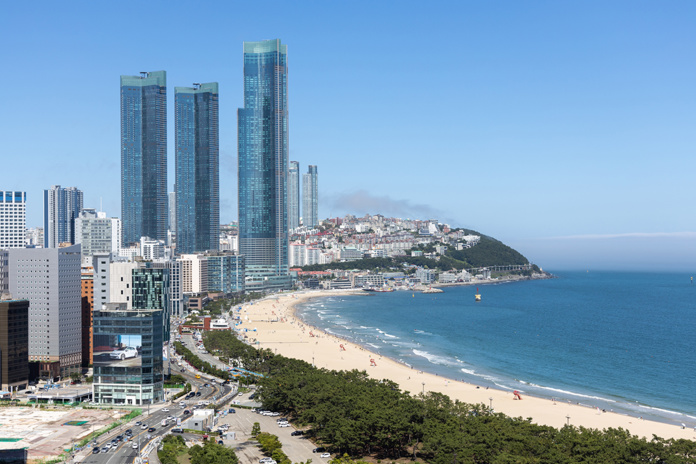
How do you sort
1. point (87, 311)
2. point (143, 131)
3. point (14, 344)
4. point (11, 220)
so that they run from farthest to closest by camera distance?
point (143, 131)
point (11, 220)
point (87, 311)
point (14, 344)

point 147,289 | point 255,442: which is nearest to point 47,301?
point 147,289

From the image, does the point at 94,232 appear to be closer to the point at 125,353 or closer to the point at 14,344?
the point at 14,344

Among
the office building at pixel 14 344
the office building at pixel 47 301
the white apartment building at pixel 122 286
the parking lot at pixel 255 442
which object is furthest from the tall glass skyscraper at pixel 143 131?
the parking lot at pixel 255 442

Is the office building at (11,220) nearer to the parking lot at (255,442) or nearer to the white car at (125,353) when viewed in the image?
the white car at (125,353)

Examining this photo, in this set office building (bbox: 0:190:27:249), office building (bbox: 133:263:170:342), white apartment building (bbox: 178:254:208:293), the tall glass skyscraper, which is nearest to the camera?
office building (bbox: 133:263:170:342)

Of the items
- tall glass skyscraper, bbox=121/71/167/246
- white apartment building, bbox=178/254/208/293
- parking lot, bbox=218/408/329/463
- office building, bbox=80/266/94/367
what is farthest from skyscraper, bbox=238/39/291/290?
parking lot, bbox=218/408/329/463

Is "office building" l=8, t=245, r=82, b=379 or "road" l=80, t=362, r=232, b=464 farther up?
"office building" l=8, t=245, r=82, b=379

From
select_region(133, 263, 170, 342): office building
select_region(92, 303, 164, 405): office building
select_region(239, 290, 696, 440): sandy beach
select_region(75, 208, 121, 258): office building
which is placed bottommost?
select_region(239, 290, 696, 440): sandy beach

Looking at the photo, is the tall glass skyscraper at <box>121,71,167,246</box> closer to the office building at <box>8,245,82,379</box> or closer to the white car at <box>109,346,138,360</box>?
the office building at <box>8,245,82,379</box>
